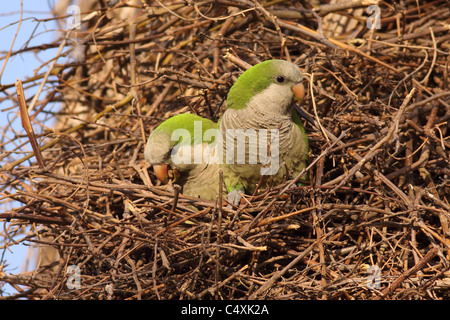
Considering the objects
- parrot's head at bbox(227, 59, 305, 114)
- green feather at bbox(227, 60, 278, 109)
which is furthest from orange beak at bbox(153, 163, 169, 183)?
parrot's head at bbox(227, 59, 305, 114)

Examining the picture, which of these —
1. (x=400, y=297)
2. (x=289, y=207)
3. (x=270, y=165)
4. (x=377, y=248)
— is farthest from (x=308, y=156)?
(x=400, y=297)

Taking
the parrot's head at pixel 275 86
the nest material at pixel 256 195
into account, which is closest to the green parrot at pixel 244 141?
the parrot's head at pixel 275 86

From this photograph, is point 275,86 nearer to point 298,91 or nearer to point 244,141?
point 298,91

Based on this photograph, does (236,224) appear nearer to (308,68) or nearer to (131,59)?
(308,68)

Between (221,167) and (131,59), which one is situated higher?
(131,59)

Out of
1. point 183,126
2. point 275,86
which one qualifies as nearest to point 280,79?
point 275,86

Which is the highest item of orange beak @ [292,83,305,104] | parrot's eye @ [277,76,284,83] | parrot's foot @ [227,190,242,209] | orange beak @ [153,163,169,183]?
parrot's eye @ [277,76,284,83]

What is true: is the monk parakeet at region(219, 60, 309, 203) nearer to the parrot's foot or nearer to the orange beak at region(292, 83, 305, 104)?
the orange beak at region(292, 83, 305, 104)
